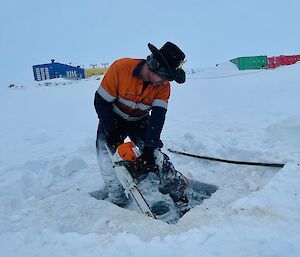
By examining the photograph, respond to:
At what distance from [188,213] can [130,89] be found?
1368 millimetres

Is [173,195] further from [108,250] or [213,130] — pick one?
[213,130]

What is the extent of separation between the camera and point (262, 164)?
4164 mm

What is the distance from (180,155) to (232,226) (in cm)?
270

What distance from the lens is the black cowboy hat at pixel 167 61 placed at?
3186 millimetres

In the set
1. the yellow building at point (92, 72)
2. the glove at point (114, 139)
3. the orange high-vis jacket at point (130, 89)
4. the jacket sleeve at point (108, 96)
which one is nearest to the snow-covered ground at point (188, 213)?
the glove at point (114, 139)

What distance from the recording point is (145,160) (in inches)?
141

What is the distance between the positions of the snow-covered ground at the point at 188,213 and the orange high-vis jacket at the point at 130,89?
1.12 meters

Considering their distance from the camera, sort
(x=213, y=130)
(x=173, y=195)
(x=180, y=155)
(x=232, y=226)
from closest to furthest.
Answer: (x=232, y=226) < (x=173, y=195) < (x=180, y=155) < (x=213, y=130)

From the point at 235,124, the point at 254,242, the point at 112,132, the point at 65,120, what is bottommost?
the point at 65,120

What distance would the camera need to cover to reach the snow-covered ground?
2.52 meters

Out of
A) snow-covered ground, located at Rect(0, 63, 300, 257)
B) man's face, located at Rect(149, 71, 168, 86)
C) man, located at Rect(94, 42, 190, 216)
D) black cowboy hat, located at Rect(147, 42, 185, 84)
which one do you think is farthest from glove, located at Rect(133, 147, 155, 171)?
black cowboy hat, located at Rect(147, 42, 185, 84)

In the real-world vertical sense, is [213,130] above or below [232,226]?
below

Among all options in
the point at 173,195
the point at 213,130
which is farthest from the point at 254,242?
the point at 213,130

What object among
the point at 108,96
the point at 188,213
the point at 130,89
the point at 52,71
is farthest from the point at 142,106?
the point at 52,71
